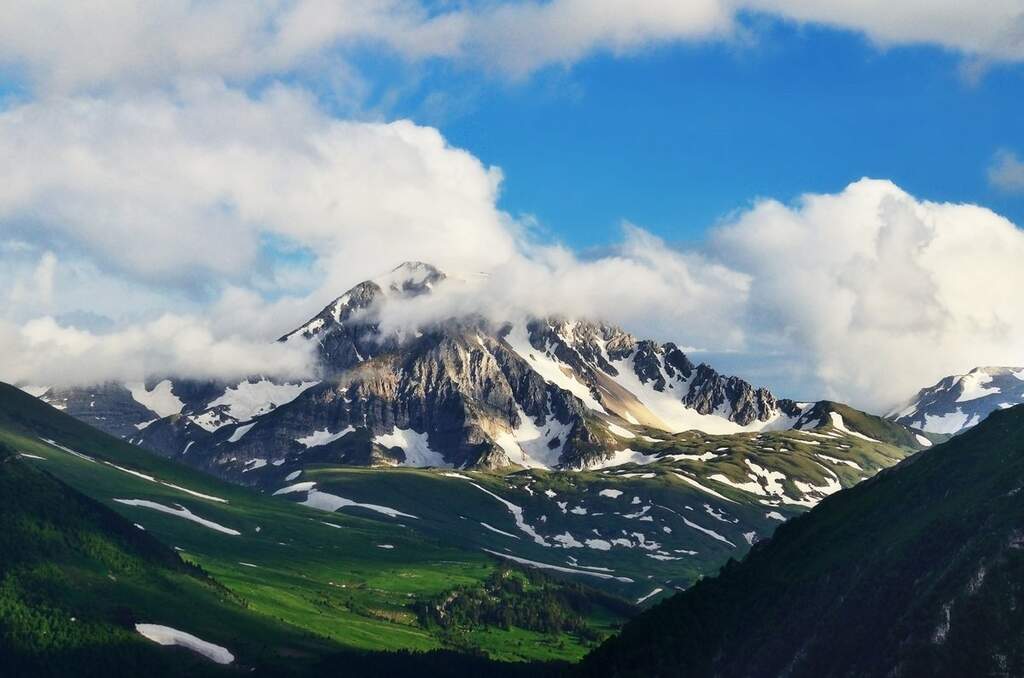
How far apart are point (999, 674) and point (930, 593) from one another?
23.2 metres

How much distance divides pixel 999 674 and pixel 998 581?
17.9 m

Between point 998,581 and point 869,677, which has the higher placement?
point 998,581

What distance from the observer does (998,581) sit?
187 m

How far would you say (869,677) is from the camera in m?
188

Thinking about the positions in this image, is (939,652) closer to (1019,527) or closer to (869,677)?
(869,677)

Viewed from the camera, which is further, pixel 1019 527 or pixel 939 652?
pixel 1019 527

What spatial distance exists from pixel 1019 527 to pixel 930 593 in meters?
16.6

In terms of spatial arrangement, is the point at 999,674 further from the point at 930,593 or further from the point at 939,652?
the point at 930,593

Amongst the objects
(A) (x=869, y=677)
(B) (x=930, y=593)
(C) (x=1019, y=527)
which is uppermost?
(C) (x=1019, y=527)

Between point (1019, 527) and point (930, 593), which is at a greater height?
point (1019, 527)

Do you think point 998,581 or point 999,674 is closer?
point 999,674

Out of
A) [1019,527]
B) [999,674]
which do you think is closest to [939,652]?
[999,674]

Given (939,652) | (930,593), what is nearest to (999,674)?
(939,652)

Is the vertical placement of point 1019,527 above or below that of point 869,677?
above
